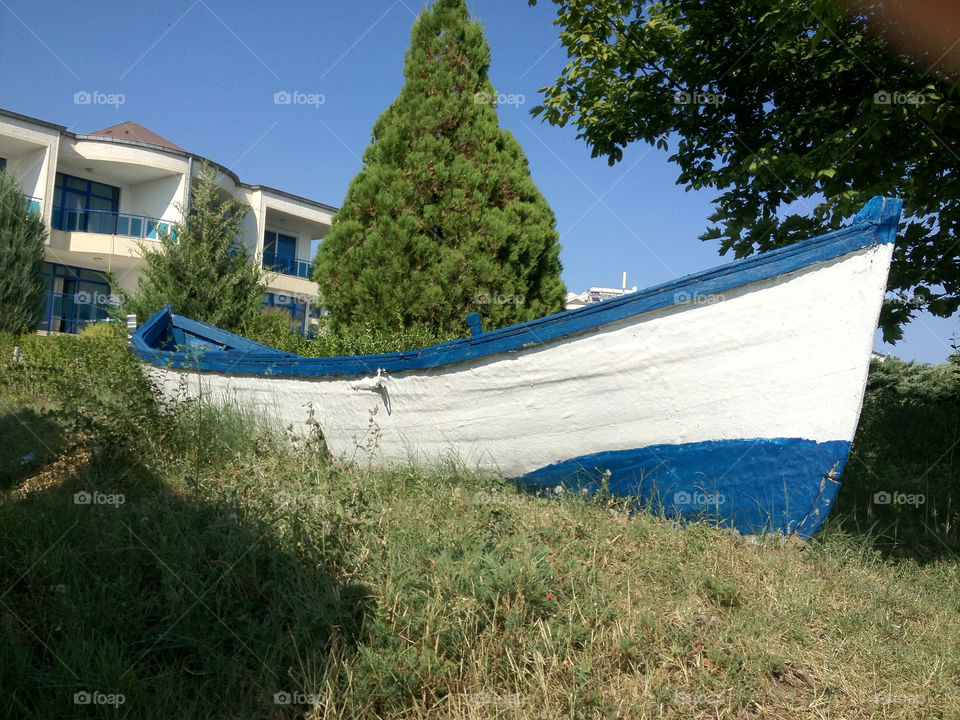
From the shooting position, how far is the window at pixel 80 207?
21.8 m

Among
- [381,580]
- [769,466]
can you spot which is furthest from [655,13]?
[381,580]

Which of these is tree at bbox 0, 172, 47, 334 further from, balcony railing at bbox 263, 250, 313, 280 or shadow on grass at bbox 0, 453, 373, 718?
shadow on grass at bbox 0, 453, 373, 718

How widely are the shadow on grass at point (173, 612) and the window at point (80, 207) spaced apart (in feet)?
70.7

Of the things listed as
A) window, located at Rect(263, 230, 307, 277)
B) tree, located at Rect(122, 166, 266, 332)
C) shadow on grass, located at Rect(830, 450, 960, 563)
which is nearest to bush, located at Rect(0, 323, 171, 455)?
shadow on grass, located at Rect(830, 450, 960, 563)

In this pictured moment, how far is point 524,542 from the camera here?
3.35 metres

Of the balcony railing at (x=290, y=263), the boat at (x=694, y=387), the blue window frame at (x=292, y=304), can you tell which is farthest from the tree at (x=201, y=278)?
the balcony railing at (x=290, y=263)

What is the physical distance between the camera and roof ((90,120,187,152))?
77.2ft

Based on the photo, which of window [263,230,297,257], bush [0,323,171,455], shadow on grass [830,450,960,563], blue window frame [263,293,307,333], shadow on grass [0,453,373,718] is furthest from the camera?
window [263,230,297,257]

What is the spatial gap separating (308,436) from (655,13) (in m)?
5.87

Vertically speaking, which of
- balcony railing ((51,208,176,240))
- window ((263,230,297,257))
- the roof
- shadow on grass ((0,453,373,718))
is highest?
the roof

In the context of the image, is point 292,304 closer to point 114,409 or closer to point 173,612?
point 114,409

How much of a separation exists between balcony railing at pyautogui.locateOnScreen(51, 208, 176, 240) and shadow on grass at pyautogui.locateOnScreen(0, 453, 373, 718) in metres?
20.6

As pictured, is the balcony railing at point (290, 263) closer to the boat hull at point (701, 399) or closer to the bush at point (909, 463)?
the bush at point (909, 463)

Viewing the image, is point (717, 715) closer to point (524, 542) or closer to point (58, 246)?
point (524, 542)
